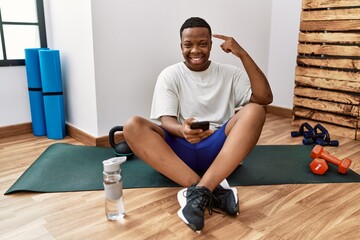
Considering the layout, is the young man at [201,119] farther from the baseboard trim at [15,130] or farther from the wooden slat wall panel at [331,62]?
the baseboard trim at [15,130]

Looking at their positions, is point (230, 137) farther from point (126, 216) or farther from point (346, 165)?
point (346, 165)

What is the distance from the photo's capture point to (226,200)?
1.26m

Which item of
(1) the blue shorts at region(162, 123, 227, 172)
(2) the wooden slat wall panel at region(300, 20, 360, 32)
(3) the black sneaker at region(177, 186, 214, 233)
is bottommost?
(3) the black sneaker at region(177, 186, 214, 233)

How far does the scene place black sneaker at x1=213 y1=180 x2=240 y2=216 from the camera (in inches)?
48.7

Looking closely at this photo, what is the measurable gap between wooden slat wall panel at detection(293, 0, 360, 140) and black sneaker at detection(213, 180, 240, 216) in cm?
139

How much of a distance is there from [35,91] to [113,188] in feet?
4.43

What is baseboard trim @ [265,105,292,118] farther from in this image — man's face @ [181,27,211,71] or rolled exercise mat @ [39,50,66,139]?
rolled exercise mat @ [39,50,66,139]

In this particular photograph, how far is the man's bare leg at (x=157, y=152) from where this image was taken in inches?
52.2

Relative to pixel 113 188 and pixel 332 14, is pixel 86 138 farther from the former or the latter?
pixel 332 14

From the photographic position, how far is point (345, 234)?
3.69 feet

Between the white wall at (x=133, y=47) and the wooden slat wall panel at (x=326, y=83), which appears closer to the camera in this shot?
the white wall at (x=133, y=47)

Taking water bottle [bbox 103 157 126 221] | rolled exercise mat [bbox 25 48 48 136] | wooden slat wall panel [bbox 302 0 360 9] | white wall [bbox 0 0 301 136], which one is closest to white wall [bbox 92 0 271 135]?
white wall [bbox 0 0 301 136]

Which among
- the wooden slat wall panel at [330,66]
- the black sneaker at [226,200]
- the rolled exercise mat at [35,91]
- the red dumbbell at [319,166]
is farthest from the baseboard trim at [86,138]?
the wooden slat wall panel at [330,66]

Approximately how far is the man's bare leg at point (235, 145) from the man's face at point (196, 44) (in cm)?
35
